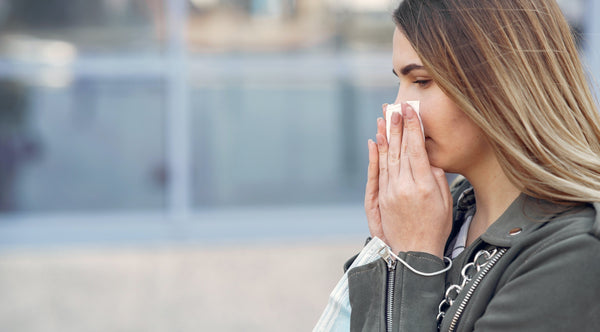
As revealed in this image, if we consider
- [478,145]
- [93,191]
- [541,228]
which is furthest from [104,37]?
[541,228]

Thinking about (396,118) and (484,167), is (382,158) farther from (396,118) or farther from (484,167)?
(484,167)

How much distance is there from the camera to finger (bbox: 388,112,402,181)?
1.72 meters

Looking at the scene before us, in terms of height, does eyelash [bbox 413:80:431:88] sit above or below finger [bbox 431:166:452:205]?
above

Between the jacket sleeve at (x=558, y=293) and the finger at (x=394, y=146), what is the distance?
0.45 meters

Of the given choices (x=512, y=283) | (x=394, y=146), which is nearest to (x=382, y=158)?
(x=394, y=146)

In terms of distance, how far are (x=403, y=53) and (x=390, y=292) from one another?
58cm

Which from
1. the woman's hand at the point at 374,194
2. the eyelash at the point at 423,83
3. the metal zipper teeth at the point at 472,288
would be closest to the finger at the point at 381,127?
the woman's hand at the point at 374,194

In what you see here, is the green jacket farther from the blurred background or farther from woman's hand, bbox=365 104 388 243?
the blurred background

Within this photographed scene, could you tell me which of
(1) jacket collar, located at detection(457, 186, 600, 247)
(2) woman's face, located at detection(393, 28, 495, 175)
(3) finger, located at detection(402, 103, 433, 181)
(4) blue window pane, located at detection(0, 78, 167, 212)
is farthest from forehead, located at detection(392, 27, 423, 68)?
(4) blue window pane, located at detection(0, 78, 167, 212)

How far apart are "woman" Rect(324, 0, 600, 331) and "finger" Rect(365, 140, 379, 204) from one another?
0.05 metres

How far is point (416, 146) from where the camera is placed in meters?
1.69

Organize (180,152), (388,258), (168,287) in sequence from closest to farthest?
(388,258), (168,287), (180,152)

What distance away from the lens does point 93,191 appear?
4215 mm

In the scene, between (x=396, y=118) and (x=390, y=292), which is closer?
(x=390, y=292)
